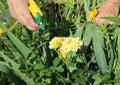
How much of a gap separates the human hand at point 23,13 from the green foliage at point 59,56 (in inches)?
3.1

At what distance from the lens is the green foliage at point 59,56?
4.74 ft

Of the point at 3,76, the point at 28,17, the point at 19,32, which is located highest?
the point at 28,17

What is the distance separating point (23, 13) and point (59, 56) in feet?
0.80

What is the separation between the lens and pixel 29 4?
168cm

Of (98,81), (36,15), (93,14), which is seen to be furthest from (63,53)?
(93,14)

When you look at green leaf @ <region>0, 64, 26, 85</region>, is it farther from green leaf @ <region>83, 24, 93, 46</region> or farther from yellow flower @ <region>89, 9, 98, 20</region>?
yellow flower @ <region>89, 9, 98, 20</region>

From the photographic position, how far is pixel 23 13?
1.61 metres

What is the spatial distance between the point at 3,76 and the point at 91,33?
0.45 m

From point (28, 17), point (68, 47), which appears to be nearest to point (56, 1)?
point (28, 17)

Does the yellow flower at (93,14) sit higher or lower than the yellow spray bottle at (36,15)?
lower

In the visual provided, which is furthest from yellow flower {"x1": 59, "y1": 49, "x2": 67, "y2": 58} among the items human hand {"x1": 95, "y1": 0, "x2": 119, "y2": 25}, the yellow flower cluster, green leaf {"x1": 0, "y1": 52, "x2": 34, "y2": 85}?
human hand {"x1": 95, "y1": 0, "x2": 119, "y2": 25}

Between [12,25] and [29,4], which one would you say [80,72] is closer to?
[29,4]

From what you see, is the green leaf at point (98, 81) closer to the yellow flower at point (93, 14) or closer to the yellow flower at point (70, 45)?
the yellow flower at point (70, 45)

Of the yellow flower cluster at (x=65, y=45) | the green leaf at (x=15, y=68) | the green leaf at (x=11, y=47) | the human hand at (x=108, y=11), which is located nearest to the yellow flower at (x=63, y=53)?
the yellow flower cluster at (x=65, y=45)
